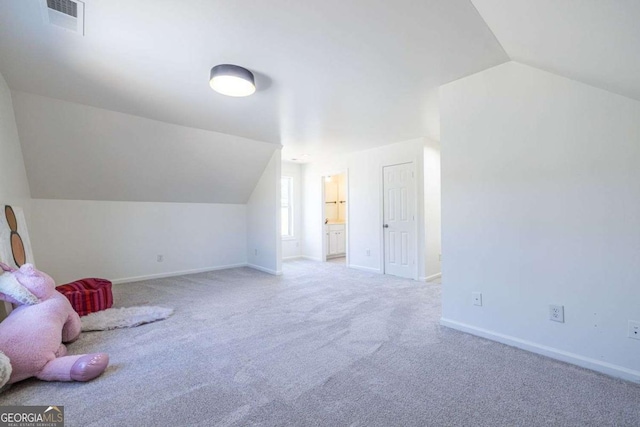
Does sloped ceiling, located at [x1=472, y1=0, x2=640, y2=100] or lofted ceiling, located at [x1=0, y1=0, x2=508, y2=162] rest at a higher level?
lofted ceiling, located at [x1=0, y1=0, x2=508, y2=162]

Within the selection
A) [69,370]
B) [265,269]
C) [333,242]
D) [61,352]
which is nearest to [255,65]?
[69,370]

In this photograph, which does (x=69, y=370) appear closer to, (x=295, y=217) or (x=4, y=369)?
(x=4, y=369)

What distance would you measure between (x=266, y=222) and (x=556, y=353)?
439 cm

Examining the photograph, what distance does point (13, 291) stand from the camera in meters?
2.09

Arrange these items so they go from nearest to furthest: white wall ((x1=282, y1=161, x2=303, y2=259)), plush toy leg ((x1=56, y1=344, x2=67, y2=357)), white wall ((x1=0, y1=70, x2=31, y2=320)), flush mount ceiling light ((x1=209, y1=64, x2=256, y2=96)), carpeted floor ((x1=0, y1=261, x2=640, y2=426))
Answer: carpeted floor ((x1=0, y1=261, x2=640, y2=426)), plush toy leg ((x1=56, y1=344, x2=67, y2=357)), flush mount ceiling light ((x1=209, y1=64, x2=256, y2=96)), white wall ((x1=0, y1=70, x2=31, y2=320)), white wall ((x1=282, y1=161, x2=303, y2=259))

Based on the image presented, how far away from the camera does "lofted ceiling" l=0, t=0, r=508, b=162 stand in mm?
1687

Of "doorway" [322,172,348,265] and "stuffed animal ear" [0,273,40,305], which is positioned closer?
"stuffed animal ear" [0,273,40,305]

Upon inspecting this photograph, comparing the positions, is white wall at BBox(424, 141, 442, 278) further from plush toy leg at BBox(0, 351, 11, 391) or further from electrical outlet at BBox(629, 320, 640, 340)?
plush toy leg at BBox(0, 351, 11, 391)

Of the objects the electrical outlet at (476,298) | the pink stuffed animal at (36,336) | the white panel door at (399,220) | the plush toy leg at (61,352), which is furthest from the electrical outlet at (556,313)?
the plush toy leg at (61,352)

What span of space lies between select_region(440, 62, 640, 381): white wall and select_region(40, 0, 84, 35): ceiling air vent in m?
2.86

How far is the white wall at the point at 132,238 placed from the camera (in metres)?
3.99

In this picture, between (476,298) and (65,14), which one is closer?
(65,14)

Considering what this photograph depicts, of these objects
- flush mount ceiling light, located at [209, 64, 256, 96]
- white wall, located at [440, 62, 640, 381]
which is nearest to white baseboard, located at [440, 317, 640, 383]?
white wall, located at [440, 62, 640, 381]

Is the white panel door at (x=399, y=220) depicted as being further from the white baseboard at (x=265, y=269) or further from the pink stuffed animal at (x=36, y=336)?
the pink stuffed animal at (x=36, y=336)
